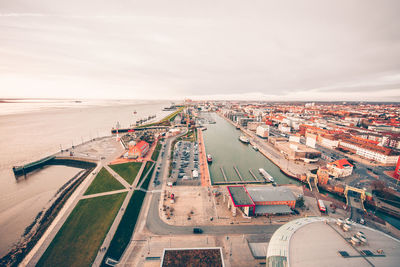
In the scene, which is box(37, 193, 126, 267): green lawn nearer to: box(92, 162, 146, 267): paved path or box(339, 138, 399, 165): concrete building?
box(92, 162, 146, 267): paved path

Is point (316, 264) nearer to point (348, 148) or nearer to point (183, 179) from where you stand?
point (183, 179)

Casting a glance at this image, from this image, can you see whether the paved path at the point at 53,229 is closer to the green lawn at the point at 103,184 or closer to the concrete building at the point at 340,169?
the green lawn at the point at 103,184

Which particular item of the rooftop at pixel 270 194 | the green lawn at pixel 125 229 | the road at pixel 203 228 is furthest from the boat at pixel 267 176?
the green lawn at pixel 125 229

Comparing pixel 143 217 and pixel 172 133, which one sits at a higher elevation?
pixel 172 133

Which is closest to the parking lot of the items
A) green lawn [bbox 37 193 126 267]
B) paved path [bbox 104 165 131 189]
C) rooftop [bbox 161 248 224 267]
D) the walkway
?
the walkway

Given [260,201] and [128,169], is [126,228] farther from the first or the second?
[260,201]

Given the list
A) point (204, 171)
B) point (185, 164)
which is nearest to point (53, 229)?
point (185, 164)

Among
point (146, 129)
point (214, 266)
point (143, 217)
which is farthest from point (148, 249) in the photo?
point (146, 129)
